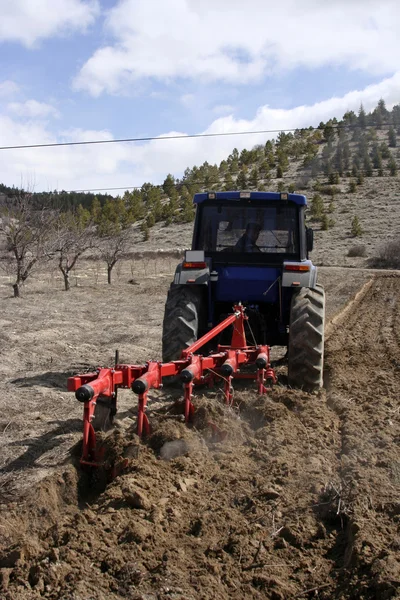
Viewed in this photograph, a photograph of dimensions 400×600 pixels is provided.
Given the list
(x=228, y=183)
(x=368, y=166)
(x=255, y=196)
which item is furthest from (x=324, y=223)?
(x=255, y=196)

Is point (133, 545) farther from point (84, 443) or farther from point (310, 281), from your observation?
point (310, 281)

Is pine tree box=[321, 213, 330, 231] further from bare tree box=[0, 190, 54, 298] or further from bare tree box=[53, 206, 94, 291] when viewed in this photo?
bare tree box=[0, 190, 54, 298]

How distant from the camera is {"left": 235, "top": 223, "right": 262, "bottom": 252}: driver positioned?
26.6 feet

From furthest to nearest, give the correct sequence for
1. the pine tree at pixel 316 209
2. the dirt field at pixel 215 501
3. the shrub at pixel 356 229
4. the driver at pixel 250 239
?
the pine tree at pixel 316 209 < the shrub at pixel 356 229 < the driver at pixel 250 239 < the dirt field at pixel 215 501

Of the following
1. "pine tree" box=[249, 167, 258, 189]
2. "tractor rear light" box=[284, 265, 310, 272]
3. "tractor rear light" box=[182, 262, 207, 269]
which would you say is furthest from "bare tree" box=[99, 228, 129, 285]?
"pine tree" box=[249, 167, 258, 189]

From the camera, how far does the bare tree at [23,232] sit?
18.8m

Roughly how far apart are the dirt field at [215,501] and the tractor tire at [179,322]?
1.93 ft

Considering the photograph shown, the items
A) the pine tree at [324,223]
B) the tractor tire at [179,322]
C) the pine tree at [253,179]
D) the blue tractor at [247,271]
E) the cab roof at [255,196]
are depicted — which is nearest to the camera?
the tractor tire at [179,322]

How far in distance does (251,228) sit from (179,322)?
5.51ft

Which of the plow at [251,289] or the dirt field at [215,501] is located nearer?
the dirt field at [215,501]

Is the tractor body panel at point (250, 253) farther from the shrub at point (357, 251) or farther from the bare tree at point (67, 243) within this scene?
the shrub at point (357, 251)

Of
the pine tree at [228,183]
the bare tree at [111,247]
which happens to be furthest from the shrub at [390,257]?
the pine tree at [228,183]

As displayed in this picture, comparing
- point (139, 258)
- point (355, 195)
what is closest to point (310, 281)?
point (139, 258)

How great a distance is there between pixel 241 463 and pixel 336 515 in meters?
1.08
